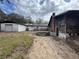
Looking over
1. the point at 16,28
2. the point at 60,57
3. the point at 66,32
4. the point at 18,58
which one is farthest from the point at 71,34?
the point at 16,28

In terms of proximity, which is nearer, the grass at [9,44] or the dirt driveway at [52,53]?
the grass at [9,44]

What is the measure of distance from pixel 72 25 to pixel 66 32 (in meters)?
1.23

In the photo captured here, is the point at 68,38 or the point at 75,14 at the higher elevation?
the point at 75,14

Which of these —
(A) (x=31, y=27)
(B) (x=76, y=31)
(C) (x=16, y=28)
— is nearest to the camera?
(B) (x=76, y=31)

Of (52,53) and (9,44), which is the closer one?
(52,53)

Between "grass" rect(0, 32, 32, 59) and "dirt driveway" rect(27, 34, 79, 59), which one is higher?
"grass" rect(0, 32, 32, 59)

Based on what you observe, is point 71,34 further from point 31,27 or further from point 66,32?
point 31,27

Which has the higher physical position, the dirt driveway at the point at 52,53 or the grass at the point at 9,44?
the grass at the point at 9,44

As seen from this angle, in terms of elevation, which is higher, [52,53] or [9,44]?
[9,44]

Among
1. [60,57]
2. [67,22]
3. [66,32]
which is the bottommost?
[60,57]

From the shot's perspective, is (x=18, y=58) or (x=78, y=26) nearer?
(x=18, y=58)

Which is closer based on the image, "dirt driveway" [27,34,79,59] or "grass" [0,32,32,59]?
"grass" [0,32,32,59]

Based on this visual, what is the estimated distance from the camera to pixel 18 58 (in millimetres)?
8273

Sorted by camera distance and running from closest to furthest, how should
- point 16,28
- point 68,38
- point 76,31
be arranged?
1. point 68,38
2. point 76,31
3. point 16,28
